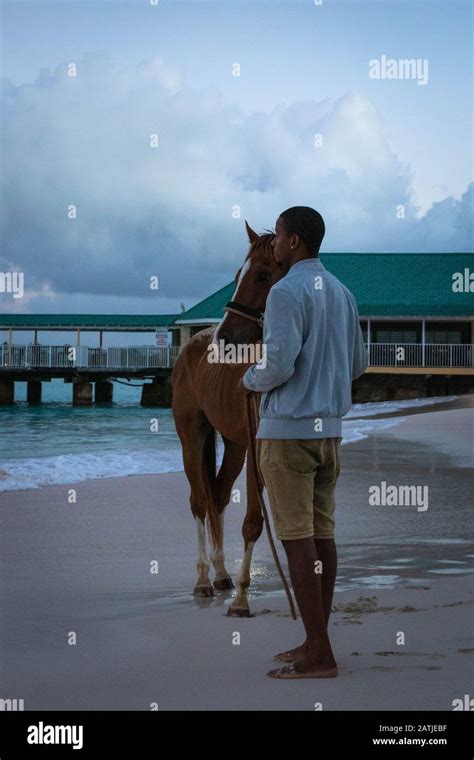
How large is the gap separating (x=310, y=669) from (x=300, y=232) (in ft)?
5.73

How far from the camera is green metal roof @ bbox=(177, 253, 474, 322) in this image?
141 feet

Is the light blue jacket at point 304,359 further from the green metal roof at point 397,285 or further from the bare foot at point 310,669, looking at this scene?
the green metal roof at point 397,285

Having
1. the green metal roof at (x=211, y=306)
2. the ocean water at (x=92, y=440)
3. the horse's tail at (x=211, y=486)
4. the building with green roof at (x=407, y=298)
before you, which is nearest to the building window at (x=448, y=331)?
the building with green roof at (x=407, y=298)

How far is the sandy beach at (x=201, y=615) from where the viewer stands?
12.6 feet

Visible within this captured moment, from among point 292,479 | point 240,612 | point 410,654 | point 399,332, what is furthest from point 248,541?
point 399,332

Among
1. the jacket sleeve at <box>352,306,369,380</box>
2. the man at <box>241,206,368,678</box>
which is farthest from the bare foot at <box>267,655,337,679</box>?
the jacket sleeve at <box>352,306,369,380</box>

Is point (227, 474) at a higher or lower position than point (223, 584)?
higher

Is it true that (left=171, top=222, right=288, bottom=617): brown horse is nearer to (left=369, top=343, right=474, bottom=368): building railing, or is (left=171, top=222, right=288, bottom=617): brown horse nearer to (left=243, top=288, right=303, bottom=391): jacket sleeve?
(left=243, top=288, right=303, bottom=391): jacket sleeve

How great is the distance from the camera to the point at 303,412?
13.3 ft

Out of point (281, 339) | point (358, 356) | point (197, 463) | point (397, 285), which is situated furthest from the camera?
point (397, 285)

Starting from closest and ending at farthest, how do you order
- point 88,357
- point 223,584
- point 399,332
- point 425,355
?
point 223,584
point 425,355
point 399,332
point 88,357

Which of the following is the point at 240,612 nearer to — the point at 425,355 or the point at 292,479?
the point at 292,479

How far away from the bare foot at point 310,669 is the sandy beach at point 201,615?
41mm

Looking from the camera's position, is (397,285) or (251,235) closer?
(251,235)
